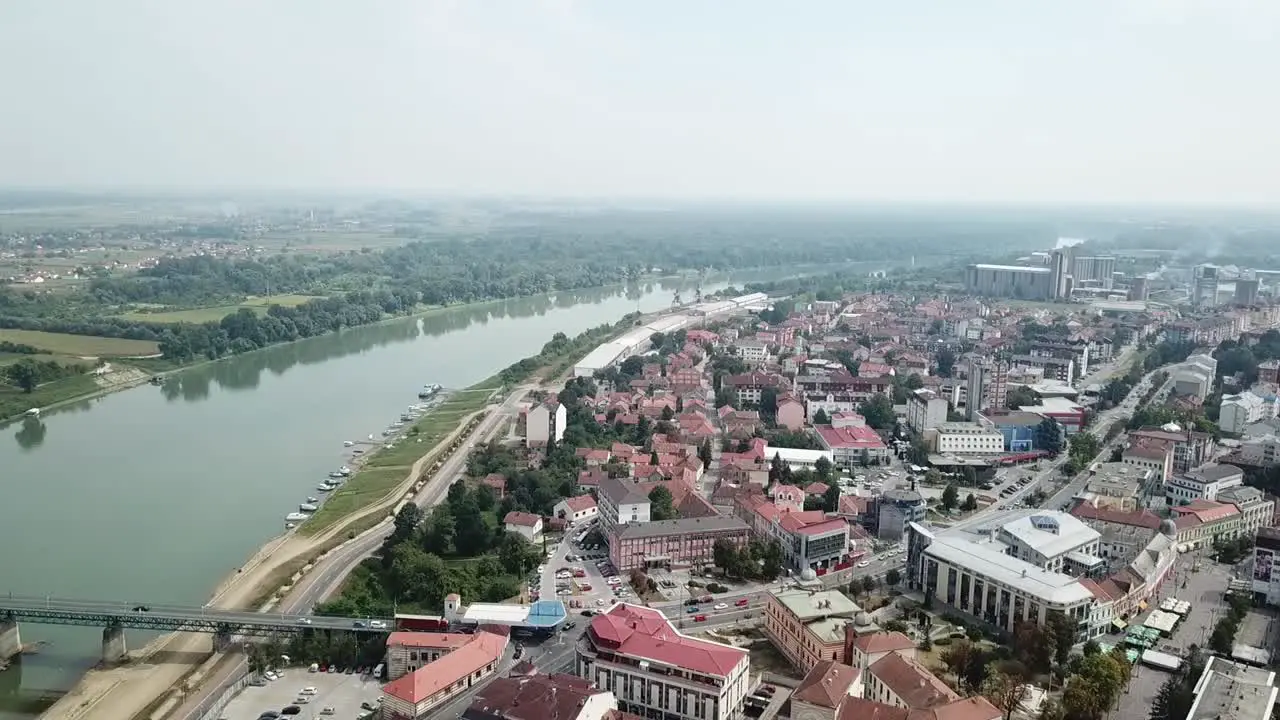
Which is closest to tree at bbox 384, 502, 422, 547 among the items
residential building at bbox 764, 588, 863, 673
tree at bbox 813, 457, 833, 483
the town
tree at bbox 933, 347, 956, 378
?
the town

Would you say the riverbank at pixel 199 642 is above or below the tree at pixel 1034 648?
below

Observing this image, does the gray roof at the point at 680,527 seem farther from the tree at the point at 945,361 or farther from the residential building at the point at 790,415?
the tree at the point at 945,361

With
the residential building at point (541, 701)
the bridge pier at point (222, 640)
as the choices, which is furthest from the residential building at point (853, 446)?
the bridge pier at point (222, 640)

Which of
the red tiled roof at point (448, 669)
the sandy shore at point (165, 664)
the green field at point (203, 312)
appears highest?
the green field at point (203, 312)

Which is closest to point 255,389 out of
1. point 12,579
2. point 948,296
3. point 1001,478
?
point 12,579

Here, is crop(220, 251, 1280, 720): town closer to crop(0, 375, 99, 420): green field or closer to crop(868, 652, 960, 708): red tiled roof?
crop(868, 652, 960, 708): red tiled roof

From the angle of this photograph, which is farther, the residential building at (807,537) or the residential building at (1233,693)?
the residential building at (807,537)

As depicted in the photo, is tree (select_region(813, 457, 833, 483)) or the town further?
tree (select_region(813, 457, 833, 483))

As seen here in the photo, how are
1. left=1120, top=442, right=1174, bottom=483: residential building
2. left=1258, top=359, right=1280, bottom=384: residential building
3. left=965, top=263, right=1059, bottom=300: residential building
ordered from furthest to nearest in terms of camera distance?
left=965, top=263, right=1059, bottom=300: residential building → left=1258, top=359, right=1280, bottom=384: residential building → left=1120, top=442, right=1174, bottom=483: residential building
